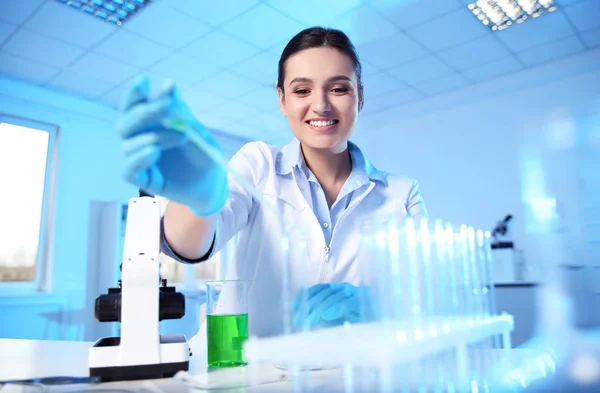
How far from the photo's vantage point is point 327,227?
1.36 m

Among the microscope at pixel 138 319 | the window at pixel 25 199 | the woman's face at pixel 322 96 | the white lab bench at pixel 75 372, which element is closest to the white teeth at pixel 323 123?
the woman's face at pixel 322 96

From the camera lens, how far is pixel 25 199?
177 inches

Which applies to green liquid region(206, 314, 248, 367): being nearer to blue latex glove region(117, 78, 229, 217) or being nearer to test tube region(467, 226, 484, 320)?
blue latex glove region(117, 78, 229, 217)

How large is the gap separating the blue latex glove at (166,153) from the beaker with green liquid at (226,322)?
166mm

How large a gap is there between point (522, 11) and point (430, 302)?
3667mm

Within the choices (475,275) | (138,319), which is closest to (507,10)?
(475,275)

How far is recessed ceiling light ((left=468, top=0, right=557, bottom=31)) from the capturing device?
11.5 feet

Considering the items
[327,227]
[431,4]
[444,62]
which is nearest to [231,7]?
[431,4]

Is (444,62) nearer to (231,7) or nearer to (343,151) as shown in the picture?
(231,7)

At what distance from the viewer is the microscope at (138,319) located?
0.88 m

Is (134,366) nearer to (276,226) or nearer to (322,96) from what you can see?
(276,226)

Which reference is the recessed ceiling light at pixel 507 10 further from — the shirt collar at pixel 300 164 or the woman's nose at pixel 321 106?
the woman's nose at pixel 321 106

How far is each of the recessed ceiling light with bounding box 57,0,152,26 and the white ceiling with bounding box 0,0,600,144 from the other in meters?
0.05

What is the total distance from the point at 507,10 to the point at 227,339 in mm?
3720
